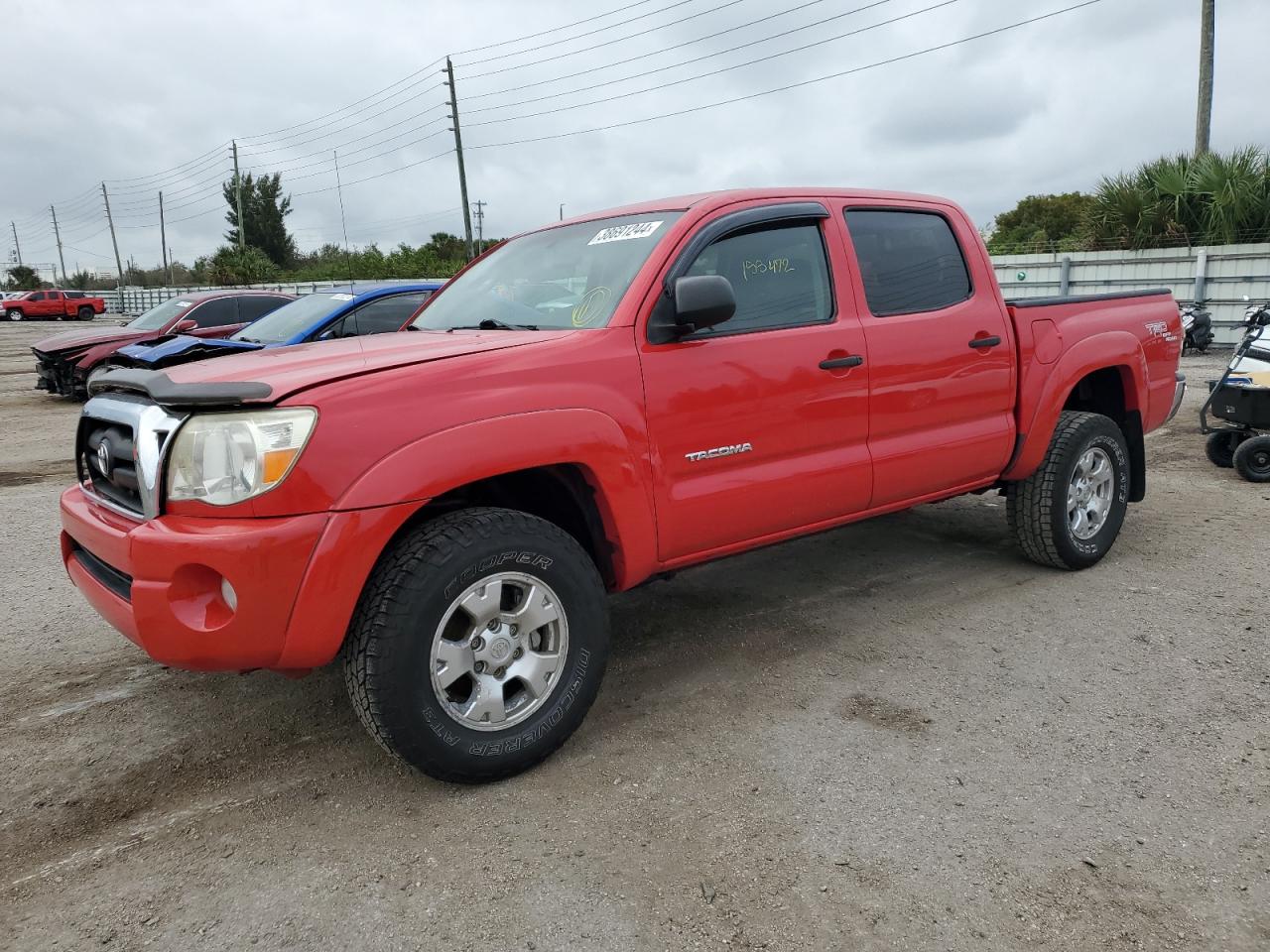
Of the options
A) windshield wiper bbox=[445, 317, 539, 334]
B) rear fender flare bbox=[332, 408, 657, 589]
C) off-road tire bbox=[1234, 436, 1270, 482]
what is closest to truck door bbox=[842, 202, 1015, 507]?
rear fender flare bbox=[332, 408, 657, 589]

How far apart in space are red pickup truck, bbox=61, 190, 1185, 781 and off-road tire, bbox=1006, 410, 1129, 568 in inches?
1.1

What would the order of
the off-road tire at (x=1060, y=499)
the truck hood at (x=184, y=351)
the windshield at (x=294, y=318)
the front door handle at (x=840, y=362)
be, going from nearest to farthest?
the front door handle at (x=840, y=362)
the off-road tire at (x=1060, y=499)
the truck hood at (x=184, y=351)
the windshield at (x=294, y=318)

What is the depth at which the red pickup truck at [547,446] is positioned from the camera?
2.49 m

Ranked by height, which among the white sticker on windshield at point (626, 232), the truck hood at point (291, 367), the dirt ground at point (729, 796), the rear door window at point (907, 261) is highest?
the white sticker on windshield at point (626, 232)

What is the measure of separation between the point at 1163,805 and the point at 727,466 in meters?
1.70

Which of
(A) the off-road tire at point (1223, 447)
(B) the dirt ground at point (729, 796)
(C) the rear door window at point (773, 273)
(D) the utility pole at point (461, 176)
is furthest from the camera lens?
(D) the utility pole at point (461, 176)

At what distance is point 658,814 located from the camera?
2662 mm

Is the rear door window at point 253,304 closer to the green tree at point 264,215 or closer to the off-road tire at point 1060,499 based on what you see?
the off-road tire at point 1060,499

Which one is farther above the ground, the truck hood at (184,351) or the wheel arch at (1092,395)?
the truck hood at (184,351)

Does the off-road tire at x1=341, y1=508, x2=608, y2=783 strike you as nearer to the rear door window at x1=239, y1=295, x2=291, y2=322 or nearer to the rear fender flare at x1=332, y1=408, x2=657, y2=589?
the rear fender flare at x1=332, y1=408, x2=657, y2=589

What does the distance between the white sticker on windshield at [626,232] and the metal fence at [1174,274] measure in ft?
39.1

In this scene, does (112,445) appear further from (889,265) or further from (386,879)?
(889,265)

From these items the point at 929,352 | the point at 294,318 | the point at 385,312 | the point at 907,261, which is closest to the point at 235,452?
the point at 929,352

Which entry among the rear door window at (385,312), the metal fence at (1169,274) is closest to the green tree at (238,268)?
the metal fence at (1169,274)
